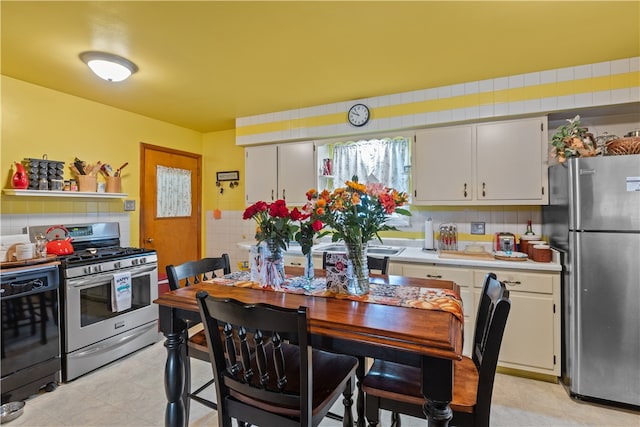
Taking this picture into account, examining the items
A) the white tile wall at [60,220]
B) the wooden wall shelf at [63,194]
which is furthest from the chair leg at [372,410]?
the white tile wall at [60,220]

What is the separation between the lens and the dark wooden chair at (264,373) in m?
1.05

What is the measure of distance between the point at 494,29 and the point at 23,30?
2.84 m

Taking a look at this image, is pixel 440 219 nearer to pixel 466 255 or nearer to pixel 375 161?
pixel 466 255

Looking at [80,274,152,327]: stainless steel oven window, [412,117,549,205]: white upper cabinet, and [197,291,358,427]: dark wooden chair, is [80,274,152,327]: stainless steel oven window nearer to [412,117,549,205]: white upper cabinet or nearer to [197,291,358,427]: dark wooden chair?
[197,291,358,427]: dark wooden chair

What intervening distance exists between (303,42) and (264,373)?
75.9 inches

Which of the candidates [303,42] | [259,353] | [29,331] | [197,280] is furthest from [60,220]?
[259,353]

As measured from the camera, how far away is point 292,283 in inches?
69.8

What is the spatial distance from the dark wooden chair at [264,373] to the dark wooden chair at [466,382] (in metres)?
0.16

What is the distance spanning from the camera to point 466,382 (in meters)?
1.31

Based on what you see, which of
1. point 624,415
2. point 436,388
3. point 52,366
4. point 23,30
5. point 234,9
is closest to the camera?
point 436,388

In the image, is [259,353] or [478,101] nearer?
[259,353]

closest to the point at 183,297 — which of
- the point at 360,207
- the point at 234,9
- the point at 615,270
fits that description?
the point at 360,207

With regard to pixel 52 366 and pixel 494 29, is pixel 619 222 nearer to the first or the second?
pixel 494 29

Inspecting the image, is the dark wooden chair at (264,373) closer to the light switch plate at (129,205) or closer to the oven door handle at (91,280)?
the oven door handle at (91,280)
